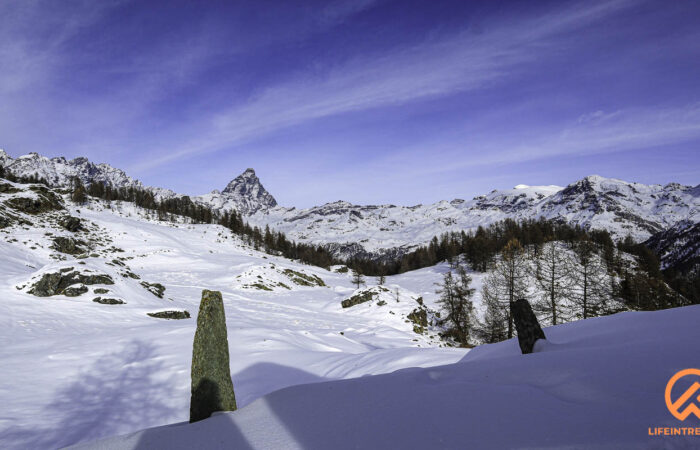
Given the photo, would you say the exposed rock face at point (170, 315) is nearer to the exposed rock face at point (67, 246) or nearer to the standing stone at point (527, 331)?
the standing stone at point (527, 331)

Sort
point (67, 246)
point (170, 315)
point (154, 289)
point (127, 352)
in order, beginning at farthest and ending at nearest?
point (67, 246)
point (154, 289)
point (170, 315)
point (127, 352)

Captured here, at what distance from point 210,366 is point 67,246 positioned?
48048mm

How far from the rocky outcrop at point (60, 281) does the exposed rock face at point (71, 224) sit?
3765 centimetres

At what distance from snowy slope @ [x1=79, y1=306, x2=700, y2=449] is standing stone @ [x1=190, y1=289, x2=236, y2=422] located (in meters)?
0.79

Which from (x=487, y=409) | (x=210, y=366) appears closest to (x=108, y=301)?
(x=210, y=366)

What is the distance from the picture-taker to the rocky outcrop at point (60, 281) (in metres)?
18.2

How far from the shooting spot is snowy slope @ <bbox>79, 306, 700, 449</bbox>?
2.55 m

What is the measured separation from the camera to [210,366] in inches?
207

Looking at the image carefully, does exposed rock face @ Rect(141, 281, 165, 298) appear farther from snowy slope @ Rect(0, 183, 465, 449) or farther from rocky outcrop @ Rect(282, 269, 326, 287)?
rocky outcrop @ Rect(282, 269, 326, 287)

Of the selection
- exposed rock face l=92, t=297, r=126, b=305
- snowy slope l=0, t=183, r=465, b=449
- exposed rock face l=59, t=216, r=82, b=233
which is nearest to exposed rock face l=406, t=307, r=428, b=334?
snowy slope l=0, t=183, r=465, b=449

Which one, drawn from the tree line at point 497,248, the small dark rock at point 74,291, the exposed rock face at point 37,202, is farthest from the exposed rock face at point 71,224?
the small dark rock at point 74,291

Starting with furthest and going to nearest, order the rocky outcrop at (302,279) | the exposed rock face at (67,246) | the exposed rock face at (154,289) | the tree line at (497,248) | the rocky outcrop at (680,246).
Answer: the rocky outcrop at (680,246) → the rocky outcrop at (302,279) → the exposed rock face at (67,246) → the exposed rock face at (154,289) → the tree line at (497,248)

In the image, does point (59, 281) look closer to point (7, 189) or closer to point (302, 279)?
point (302, 279)

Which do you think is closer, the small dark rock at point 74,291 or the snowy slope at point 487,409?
the snowy slope at point 487,409
